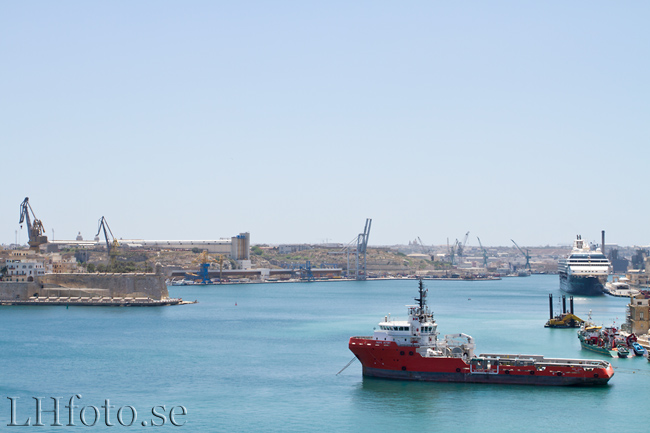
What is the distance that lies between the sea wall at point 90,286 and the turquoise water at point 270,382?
19386 mm

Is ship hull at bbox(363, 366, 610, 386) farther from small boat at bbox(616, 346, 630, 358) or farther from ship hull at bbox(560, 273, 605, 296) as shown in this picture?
ship hull at bbox(560, 273, 605, 296)

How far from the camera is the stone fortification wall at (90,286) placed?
88.6m

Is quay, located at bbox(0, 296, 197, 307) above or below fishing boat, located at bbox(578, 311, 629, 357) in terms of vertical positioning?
above

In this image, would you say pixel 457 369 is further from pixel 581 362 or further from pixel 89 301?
pixel 89 301

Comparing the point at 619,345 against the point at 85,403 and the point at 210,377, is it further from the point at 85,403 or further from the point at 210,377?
the point at 85,403

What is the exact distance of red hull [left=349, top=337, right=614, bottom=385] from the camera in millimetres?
35438

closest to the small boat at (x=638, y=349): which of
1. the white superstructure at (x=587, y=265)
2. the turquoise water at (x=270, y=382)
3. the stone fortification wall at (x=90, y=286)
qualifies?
the turquoise water at (x=270, y=382)

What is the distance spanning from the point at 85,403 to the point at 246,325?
32.3 meters

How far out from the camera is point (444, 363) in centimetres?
3638

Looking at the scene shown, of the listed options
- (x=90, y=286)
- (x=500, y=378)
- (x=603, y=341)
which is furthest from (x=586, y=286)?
(x=500, y=378)

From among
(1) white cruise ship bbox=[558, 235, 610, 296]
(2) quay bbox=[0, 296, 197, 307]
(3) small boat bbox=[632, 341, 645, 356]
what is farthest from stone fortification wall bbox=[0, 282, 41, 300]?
(1) white cruise ship bbox=[558, 235, 610, 296]

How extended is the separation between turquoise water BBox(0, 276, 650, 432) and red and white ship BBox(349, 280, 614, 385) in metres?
0.60

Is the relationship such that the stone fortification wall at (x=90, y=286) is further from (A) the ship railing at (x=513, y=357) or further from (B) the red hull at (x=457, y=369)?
(A) the ship railing at (x=513, y=357)

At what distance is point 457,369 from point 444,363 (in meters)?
0.65
